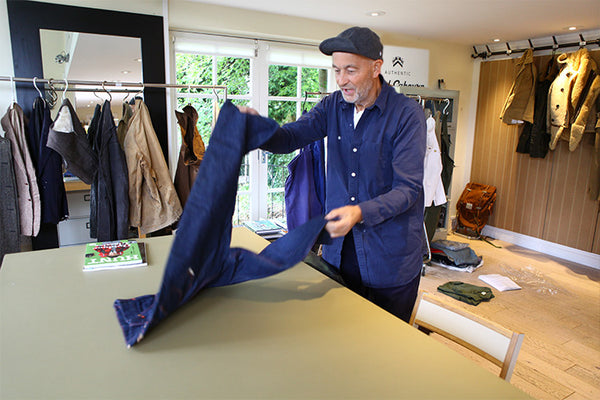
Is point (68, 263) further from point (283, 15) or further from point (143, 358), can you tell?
point (283, 15)

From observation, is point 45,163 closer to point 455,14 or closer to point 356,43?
point 356,43

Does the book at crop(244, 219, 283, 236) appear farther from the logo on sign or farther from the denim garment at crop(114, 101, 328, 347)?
the logo on sign

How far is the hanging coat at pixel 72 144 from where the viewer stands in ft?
9.05

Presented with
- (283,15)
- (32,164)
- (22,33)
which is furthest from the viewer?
(283,15)

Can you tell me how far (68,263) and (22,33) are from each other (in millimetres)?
2382

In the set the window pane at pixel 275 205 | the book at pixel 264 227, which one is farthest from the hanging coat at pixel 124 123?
the window pane at pixel 275 205

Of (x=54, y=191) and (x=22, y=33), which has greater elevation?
(x=22, y=33)

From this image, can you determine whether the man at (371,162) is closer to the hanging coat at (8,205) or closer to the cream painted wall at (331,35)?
the hanging coat at (8,205)

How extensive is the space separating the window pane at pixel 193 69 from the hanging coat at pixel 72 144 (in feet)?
4.08

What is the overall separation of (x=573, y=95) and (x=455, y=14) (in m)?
1.55

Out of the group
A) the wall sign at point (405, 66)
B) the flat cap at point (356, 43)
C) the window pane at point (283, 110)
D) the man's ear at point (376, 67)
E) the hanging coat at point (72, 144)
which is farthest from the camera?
the wall sign at point (405, 66)

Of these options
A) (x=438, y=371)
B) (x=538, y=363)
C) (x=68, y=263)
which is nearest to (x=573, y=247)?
(x=538, y=363)

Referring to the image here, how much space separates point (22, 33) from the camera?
10.2ft

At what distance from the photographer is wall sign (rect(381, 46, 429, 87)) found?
15.2ft
